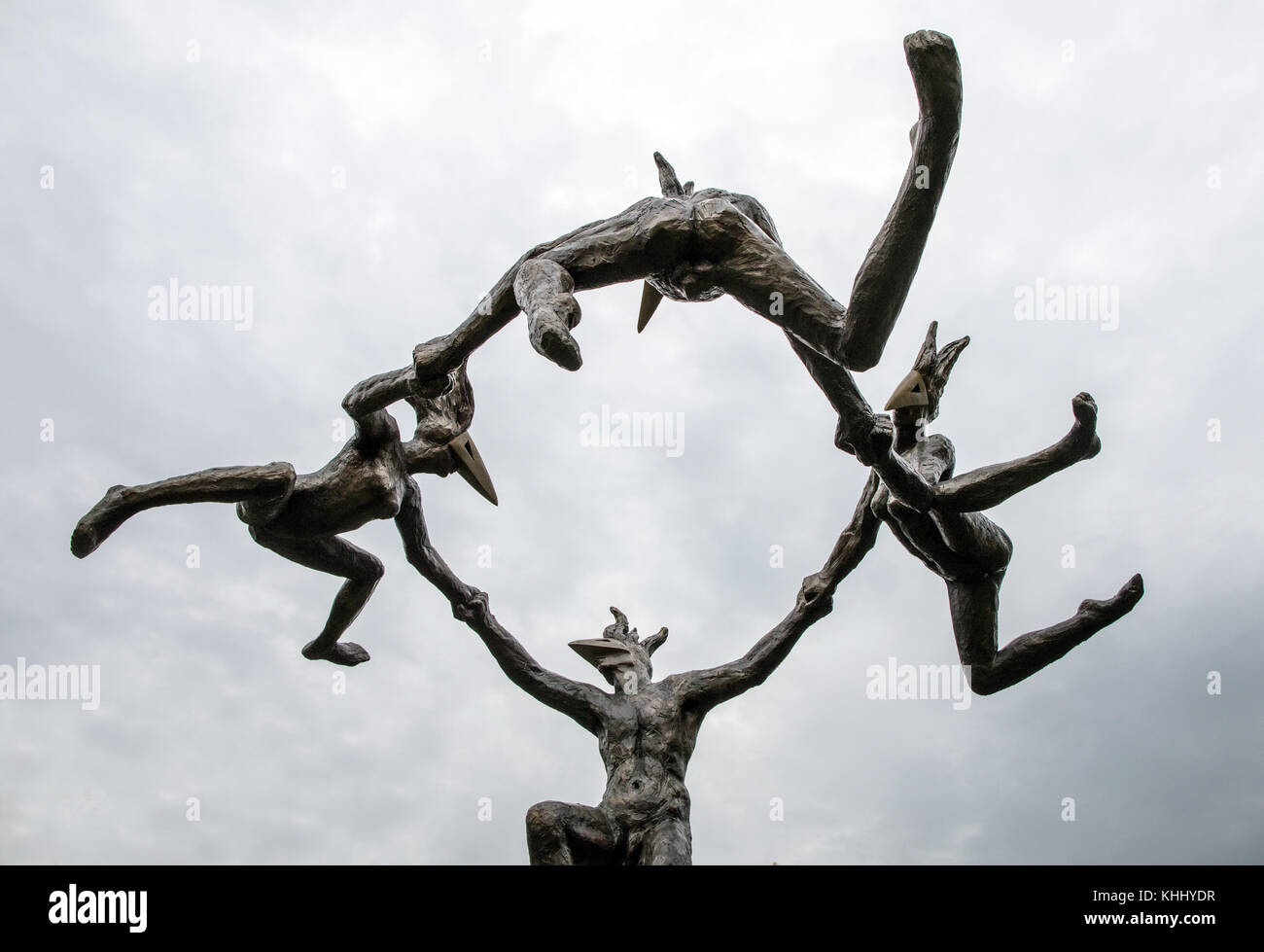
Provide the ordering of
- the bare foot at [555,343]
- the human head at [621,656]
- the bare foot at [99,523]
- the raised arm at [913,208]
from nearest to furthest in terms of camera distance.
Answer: the raised arm at [913,208] → the bare foot at [555,343] → the bare foot at [99,523] → the human head at [621,656]

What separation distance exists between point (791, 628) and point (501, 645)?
1.95m

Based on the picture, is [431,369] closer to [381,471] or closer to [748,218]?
[381,471]

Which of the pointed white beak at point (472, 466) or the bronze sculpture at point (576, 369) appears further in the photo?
the pointed white beak at point (472, 466)

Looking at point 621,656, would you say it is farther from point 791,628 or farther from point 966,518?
point 966,518

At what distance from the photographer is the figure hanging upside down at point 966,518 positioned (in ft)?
20.3

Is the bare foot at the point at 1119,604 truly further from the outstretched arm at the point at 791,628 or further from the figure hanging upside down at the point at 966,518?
the outstretched arm at the point at 791,628

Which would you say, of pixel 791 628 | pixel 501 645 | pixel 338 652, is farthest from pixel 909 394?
pixel 338 652

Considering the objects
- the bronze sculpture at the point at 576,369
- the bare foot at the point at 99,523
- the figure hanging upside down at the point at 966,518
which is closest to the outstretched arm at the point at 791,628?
the bronze sculpture at the point at 576,369

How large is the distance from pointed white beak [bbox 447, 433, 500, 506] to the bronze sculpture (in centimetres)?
1

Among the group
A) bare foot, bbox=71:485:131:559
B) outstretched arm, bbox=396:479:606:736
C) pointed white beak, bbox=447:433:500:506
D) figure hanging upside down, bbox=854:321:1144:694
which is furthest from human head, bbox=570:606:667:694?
bare foot, bbox=71:485:131:559

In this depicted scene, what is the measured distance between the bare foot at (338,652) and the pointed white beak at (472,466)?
4.71 ft

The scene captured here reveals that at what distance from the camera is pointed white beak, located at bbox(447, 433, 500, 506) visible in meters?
7.01

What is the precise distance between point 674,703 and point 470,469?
6.55ft
